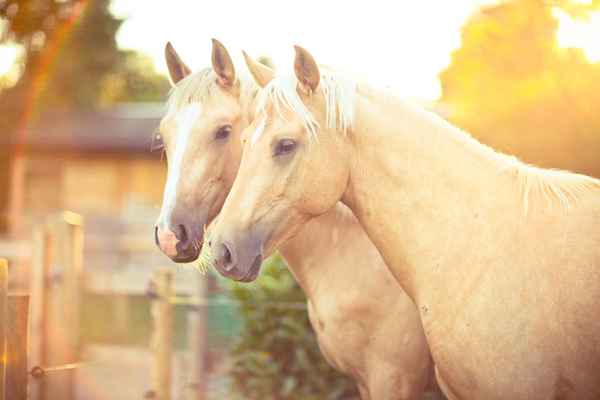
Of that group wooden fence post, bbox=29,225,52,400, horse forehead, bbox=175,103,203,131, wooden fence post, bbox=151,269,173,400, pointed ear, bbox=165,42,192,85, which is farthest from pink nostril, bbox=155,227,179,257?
wooden fence post, bbox=29,225,52,400

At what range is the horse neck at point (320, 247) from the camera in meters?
3.83

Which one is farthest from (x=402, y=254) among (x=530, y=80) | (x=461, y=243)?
(x=530, y=80)

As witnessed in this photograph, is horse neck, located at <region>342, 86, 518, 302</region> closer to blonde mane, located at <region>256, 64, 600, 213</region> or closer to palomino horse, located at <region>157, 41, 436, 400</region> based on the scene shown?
blonde mane, located at <region>256, 64, 600, 213</region>

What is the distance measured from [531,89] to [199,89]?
14.5 ft

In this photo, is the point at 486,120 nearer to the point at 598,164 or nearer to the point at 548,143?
the point at 548,143

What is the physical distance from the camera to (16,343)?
10.8 ft

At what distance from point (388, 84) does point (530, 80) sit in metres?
4.50

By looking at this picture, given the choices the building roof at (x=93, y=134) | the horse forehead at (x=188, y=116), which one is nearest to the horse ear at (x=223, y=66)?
the horse forehead at (x=188, y=116)

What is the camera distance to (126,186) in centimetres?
2156

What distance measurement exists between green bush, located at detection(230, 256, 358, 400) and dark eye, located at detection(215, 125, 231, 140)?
2.10 m

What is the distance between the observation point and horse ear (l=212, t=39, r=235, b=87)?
3.89 metres

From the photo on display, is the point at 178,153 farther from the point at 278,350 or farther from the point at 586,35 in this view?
the point at 586,35

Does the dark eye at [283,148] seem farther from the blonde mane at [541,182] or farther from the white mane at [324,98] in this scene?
the blonde mane at [541,182]

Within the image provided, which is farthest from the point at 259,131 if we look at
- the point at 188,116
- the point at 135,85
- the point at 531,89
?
the point at 135,85
